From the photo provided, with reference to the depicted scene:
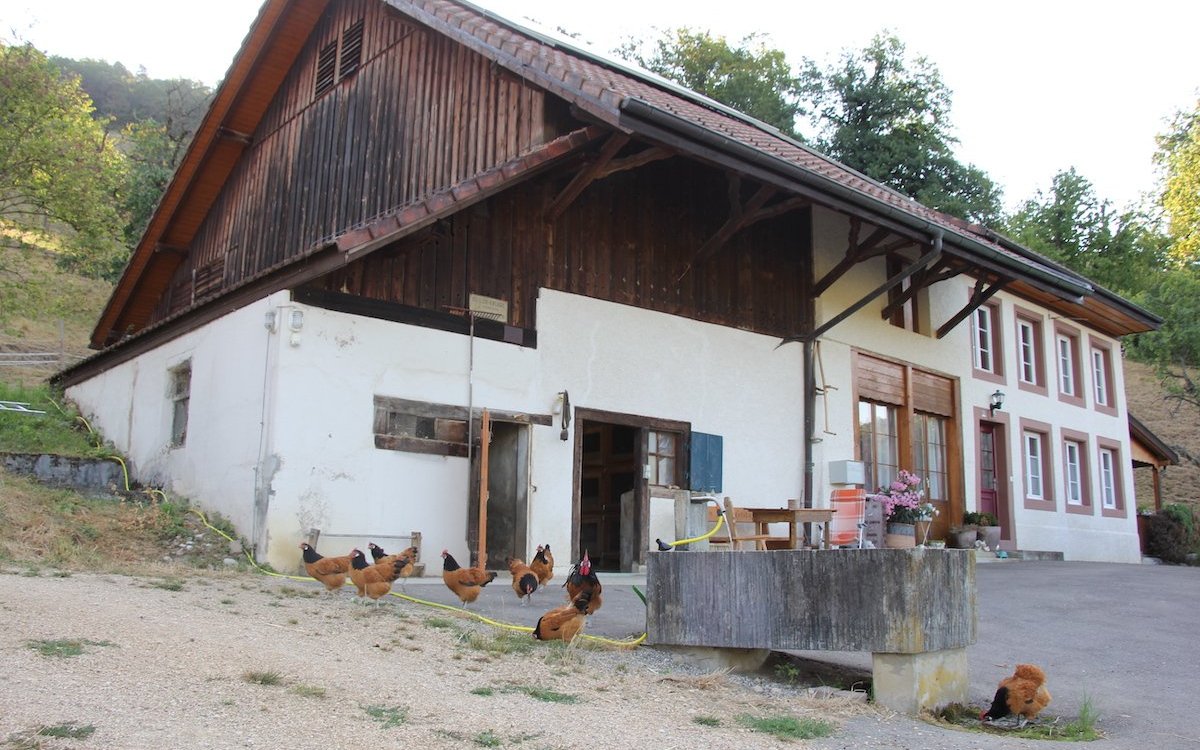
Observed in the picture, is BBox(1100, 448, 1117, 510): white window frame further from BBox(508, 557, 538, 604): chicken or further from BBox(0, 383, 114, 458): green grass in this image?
BBox(0, 383, 114, 458): green grass

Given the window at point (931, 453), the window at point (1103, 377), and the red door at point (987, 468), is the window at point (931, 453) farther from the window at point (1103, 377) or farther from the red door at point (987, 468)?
the window at point (1103, 377)

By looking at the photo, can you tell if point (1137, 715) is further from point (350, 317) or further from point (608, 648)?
point (350, 317)

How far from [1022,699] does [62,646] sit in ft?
17.2

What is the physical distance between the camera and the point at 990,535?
1739 centimetres

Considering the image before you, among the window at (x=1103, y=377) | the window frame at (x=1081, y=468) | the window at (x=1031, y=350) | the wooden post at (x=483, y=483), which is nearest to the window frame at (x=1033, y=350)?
the window at (x=1031, y=350)

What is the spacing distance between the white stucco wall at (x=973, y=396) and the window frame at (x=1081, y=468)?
8 centimetres

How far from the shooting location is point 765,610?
6.52m

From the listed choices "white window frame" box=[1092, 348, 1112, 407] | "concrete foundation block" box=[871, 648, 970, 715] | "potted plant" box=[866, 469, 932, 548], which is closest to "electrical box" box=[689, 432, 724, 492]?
"potted plant" box=[866, 469, 932, 548]

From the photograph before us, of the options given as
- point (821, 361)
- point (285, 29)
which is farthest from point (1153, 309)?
point (285, 29)

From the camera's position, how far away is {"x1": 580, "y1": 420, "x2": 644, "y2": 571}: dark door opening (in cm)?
1508

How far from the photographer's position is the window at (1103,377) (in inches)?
884

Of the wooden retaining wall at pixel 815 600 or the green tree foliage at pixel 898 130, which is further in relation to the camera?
the green tree foliage at pixel 898 130

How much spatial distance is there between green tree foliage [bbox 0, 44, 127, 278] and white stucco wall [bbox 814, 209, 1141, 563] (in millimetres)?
11848

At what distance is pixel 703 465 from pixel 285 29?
28.2 feet
